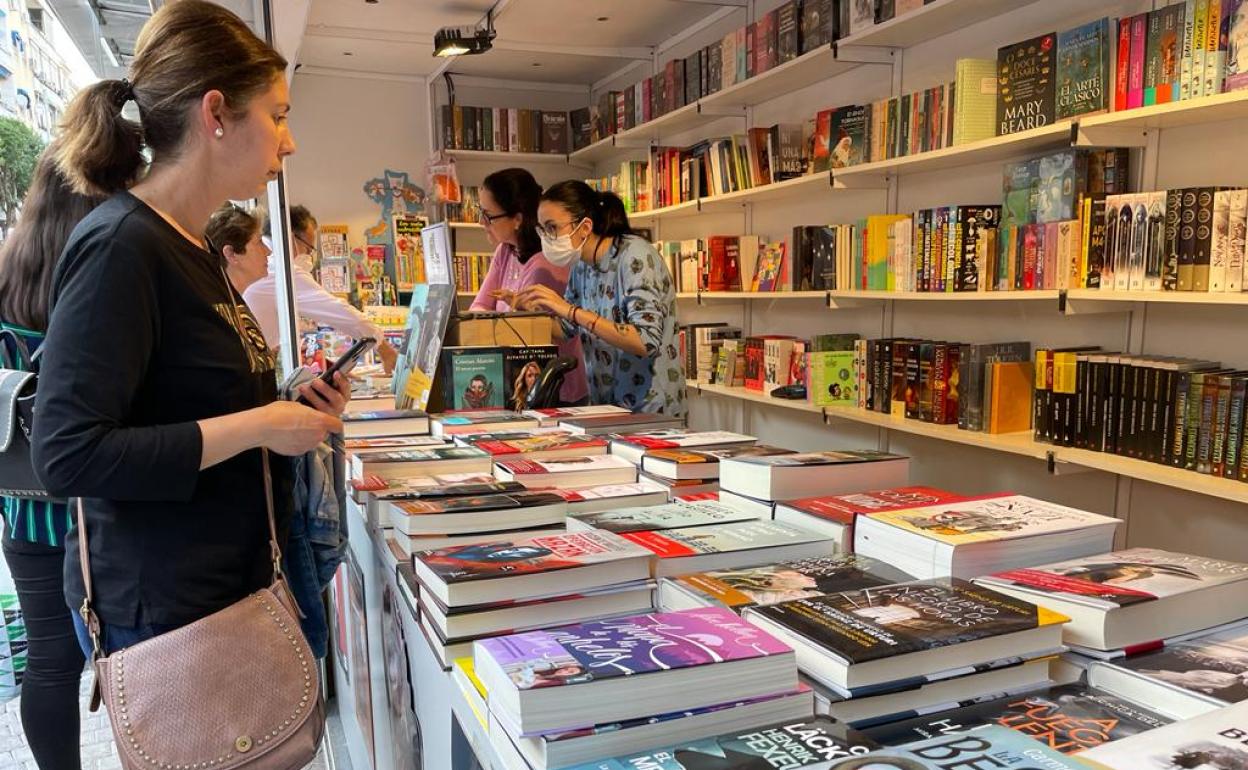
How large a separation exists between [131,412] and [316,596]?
477 mm

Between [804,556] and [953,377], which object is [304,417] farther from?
[953,377]

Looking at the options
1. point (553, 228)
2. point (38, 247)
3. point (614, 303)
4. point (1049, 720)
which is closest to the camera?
point (1049, 720)

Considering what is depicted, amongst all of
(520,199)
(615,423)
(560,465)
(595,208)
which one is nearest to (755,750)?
(560,465)

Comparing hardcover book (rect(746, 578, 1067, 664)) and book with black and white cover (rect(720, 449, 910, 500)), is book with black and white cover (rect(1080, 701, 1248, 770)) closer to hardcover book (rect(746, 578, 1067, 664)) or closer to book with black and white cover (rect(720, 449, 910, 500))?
hardcover book (rect(746, 578, 1067, 664))

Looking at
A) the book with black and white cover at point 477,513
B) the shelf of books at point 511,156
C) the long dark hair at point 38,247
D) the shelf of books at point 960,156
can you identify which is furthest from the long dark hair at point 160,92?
the shelf of books at point 511,156

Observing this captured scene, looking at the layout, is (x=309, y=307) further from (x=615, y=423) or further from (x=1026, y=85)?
(x=1026, y=85)

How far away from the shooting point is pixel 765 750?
0.67m

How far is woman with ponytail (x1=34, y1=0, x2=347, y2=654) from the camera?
972mm

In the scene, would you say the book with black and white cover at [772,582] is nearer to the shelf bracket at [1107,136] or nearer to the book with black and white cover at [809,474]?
the book with black and white cover at [809,474]

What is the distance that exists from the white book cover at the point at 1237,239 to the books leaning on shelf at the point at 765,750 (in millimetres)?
1974

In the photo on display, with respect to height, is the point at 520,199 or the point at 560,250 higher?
the point at 520,199

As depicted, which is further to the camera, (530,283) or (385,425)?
(530,283)

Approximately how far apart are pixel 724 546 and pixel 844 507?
229mm

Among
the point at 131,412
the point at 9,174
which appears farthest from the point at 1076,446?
the point at 9,174
